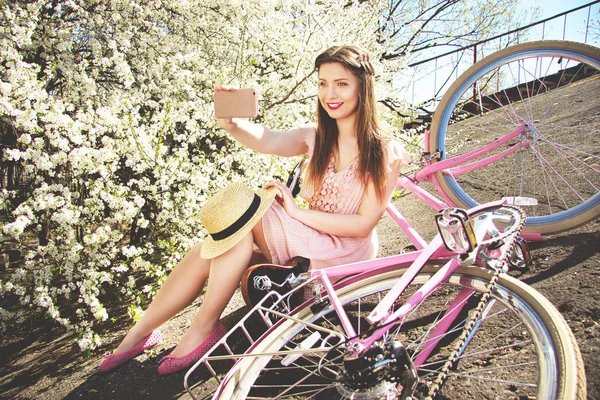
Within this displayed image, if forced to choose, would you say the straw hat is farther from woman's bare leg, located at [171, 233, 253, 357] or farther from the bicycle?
the bicycle

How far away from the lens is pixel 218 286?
194cm

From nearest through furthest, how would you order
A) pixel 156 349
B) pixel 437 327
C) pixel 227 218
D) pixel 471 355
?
pixel 471 355, pixel 437 327, pixel 227 218, pixel 156 349

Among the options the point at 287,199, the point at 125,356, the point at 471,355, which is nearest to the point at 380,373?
the point at 471,355

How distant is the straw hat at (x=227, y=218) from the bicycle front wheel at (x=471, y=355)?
21.1 inches

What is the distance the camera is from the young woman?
2027mm

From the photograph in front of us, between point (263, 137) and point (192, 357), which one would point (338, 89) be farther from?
point (192, 357)

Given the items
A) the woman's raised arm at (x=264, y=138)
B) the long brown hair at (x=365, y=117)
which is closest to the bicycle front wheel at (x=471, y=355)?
the long brown hair at (x=365, y=117)

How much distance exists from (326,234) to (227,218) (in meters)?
0.53

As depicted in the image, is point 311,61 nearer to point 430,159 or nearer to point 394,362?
point 430,159

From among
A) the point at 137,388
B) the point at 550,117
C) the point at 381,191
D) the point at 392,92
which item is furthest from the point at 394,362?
the point at 392,92

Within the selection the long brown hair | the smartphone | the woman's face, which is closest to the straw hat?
the smartphone

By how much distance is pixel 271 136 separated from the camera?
7.79 ft

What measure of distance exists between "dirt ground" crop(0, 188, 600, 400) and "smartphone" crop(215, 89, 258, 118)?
129cm

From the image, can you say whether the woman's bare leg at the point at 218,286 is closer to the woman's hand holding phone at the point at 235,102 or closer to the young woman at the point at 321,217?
the young woman at the point at 321,217
